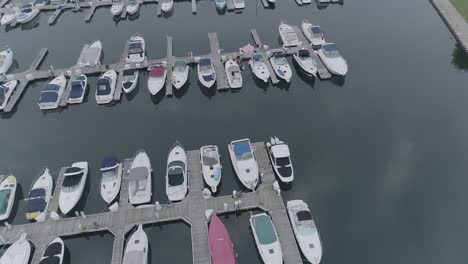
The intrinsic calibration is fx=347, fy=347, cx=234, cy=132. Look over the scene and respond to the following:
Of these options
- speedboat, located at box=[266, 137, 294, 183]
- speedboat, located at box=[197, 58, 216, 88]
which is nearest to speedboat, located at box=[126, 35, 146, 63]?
speedboat, located at box=[197, 58, 216, 88]

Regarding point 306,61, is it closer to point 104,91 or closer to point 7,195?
point 104,91

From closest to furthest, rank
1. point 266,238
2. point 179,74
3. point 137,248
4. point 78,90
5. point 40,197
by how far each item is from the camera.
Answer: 1. point 137,248
2. point 266,238
3. point 40,197
4. point 78,90
5. point 179,74

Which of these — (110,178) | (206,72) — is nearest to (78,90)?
(206,72)

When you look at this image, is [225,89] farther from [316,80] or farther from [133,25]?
[133,25]

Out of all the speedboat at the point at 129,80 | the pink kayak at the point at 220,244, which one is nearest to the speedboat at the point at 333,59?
the speedboat at the point at 129,80

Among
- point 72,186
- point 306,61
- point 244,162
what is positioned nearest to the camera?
point 72,186

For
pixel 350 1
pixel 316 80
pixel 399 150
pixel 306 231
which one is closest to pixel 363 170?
pixel 399 150

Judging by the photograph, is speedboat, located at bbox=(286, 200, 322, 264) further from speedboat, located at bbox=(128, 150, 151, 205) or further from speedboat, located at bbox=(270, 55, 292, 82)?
speedboat, located at bbox=(270, 55, 292, 82)
